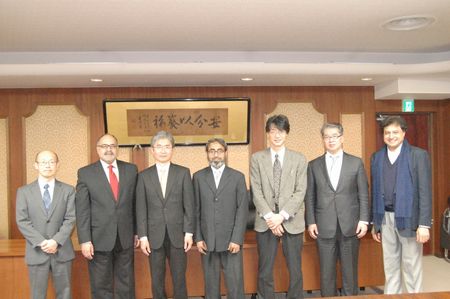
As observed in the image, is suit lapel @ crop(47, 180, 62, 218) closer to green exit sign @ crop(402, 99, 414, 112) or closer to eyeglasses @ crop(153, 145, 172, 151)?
eyeglasses @ crop(153, 145, 172, 151)

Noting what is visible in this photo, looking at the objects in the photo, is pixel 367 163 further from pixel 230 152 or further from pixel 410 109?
pixel 230 152

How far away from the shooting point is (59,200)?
3.40 m

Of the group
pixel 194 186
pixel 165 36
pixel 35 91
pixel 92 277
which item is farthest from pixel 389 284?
pixel 35 91

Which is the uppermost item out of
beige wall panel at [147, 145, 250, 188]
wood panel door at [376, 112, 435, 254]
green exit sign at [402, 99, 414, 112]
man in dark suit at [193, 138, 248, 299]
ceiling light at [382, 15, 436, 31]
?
ceiling light at [382, 15, 436, 31]

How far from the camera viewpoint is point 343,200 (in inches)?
143

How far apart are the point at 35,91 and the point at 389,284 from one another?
4.49 metres

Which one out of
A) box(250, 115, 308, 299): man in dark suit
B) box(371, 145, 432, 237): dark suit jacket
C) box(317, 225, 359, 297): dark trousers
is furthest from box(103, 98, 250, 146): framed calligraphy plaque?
box(371, 145, 432, 237): dark suit jacket

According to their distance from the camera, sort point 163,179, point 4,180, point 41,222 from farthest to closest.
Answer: point 4,180 → point 163,179 → point 41,222

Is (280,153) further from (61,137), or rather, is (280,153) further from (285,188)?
(61,137)

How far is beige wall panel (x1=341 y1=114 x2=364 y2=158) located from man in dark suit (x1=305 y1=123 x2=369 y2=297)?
219 cm

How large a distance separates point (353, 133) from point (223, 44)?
2.29 m

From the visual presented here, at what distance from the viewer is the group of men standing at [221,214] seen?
3408mm

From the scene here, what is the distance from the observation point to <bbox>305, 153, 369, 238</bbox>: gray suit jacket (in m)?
3.64

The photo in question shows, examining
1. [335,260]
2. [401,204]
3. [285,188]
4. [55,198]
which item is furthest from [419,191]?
[55,198]
